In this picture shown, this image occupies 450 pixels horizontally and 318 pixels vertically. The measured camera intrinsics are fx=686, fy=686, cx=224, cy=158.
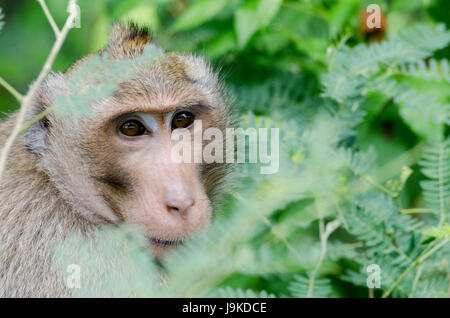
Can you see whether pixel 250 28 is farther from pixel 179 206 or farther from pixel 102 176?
pixel 179 206

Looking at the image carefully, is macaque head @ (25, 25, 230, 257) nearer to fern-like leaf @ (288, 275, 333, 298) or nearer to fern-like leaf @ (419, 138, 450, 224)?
fern-like leaf @ (288, 275, 333, 298)

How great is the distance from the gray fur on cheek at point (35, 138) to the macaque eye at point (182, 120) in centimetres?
61

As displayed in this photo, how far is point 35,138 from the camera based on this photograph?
3.16 meters

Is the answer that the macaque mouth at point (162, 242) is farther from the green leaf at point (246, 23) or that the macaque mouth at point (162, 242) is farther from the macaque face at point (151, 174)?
the green leaf at point (246, 23)

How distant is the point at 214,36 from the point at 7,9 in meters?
2.94

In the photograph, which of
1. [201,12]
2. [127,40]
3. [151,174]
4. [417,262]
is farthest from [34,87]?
[201,12]

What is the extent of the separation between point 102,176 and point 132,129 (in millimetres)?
254

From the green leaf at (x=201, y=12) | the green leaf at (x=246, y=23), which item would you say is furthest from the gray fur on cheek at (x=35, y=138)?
the green leaf at (x=246, y=23)

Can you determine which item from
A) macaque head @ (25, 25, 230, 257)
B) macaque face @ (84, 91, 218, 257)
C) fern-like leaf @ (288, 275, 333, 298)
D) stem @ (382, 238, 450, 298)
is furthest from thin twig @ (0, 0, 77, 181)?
stem @ (382, 238, 450, 298)

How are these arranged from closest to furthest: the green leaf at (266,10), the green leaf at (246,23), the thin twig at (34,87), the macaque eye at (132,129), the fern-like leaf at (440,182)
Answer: the thin twig at (34,87)
the macaque eye at (132,129)
the fern-like leaf at (440,182)
the green leaf at (266,10)
the green leaf at (246,23)

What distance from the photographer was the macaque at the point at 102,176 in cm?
293
